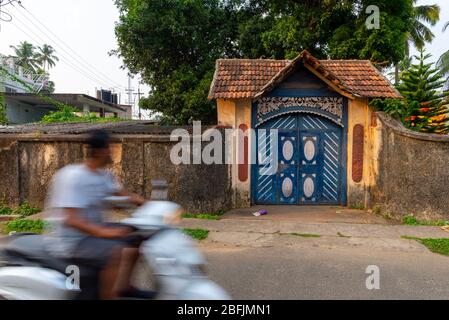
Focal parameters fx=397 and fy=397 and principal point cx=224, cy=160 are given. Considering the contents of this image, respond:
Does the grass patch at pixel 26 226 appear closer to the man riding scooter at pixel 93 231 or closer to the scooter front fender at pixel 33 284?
the scooter front fender at pixel 33 284

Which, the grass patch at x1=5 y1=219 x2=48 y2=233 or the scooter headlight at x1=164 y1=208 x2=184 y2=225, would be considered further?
the grass patch at x1=5 y1=219 x2=48 y2=233

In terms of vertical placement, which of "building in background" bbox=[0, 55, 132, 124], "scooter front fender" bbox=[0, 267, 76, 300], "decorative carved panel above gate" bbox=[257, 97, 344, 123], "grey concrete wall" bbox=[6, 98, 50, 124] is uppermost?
"building in background" bbox=[0, 55, 132, 124]

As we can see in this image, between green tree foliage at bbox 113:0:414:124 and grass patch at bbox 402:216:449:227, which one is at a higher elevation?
green tree foliage at bbox 113:0:414:124

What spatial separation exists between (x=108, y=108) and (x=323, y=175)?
86.1 feet

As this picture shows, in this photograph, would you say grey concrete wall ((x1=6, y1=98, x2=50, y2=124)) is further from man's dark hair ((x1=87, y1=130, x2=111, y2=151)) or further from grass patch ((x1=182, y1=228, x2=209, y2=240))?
man's dark hair ((x1=87, y1=130, x2=111, y2=151))

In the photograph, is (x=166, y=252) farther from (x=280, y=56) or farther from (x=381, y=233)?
(x=280, y=56)

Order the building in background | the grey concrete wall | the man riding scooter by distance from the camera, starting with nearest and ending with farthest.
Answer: the man riding scooter < the building in background < the grey concrete wall

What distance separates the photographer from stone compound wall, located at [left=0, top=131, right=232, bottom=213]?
8.58 metres

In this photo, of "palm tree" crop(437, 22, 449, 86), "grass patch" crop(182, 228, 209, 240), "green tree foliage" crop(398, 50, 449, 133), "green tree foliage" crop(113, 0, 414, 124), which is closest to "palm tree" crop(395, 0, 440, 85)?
"palm tree" crop(437, 22, 449, 86)

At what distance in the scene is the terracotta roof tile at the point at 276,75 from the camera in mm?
9796

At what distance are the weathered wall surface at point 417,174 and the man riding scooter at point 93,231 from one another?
22.9 ft

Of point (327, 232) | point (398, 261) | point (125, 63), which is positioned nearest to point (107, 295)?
point (398, 261)

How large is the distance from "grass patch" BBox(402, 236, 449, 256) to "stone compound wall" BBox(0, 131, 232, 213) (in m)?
4.22

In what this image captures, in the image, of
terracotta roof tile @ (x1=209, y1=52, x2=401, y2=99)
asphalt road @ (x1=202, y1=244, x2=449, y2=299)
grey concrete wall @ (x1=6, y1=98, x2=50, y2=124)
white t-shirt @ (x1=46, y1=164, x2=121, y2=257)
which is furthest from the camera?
grey concrete wall @ (x1=6, y1=98, x2=50, y2=124)
